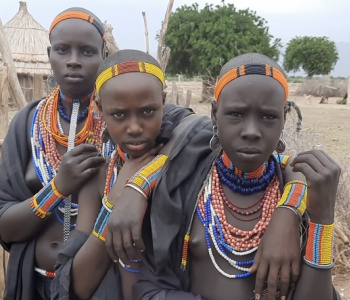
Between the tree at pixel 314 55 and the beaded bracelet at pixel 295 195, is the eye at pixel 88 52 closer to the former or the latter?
the beaded bracelet at pixel 295 195

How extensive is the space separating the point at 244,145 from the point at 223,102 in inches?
6.2

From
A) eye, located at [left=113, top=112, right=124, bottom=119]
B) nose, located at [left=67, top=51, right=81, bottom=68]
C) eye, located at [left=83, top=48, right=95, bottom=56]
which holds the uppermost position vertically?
eye, located at [left=83, top=48, right=95, bottom=56]

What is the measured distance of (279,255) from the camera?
1420 millimetres

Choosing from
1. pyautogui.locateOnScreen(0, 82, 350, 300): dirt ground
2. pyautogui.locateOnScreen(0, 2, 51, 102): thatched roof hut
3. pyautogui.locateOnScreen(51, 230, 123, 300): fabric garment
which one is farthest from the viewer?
pyautogui.locateOnScreen(0, 2, 51, 102): thatched roof hut

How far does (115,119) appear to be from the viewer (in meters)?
1.67

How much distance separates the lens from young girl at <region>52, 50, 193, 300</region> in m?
1.65

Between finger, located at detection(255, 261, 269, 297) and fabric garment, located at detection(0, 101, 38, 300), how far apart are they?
1100 mm

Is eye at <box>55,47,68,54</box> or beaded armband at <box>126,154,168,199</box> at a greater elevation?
eye at <box>55,47,68,54</box>

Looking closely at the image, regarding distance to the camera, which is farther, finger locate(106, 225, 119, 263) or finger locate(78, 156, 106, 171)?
finger locate(78, 156, 106, 171)

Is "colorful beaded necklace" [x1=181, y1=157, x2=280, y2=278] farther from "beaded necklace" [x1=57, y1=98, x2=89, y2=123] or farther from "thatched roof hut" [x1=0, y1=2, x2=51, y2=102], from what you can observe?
"thatched roof hut" [x1=0, y1=2, x2=51, y2=102]

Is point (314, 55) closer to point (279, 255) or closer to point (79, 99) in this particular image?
point (79, 99)

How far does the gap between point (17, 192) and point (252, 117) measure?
3.89 feet

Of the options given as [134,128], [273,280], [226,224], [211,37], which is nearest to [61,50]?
[134,128]

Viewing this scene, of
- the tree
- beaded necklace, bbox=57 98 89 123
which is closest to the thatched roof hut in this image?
beaded necklace, bbox=57 98 89 123
